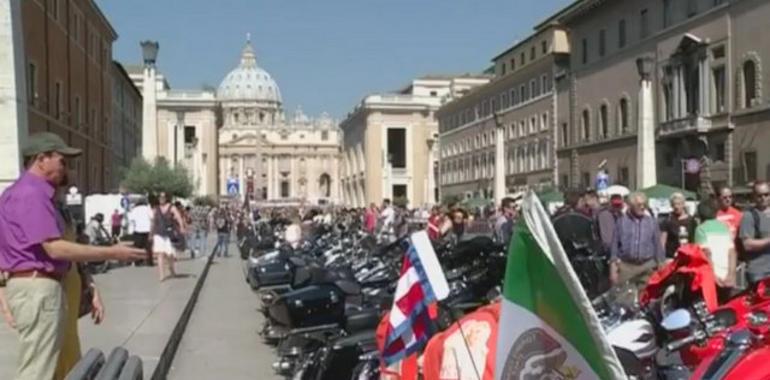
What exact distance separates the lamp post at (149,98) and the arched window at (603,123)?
77.4ft

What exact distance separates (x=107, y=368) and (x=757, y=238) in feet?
23.0

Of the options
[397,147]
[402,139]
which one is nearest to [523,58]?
[402,139]

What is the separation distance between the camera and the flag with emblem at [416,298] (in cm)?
467

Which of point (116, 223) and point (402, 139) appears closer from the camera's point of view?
point (116, 223)

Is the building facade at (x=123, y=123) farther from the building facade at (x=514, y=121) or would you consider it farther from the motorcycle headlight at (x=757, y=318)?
the motorcycle headlight at (x=757, y=318)

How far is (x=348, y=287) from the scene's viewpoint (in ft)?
32.6

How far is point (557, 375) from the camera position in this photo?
2543mm

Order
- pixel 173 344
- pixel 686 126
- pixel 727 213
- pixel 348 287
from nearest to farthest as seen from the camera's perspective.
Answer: pixel 348 287
pixel 173 344
pixel 727 213
pixel 686 126

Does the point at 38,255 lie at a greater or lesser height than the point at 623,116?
lesser

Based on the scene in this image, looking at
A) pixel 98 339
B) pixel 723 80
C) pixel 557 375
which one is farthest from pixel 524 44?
pixel 557 375

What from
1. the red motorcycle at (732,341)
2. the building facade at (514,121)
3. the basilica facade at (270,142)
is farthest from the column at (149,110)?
the basilica facade at (270,142)

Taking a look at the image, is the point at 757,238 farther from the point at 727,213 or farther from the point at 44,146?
the point at 44,146

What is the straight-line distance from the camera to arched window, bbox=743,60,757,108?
130 ft

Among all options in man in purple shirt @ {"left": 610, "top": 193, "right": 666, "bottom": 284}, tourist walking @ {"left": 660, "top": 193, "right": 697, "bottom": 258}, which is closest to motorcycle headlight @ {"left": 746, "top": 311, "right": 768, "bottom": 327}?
man in purple shirt @ {"left": 610, "top": 193, "right": 666, "bottom": 284}
